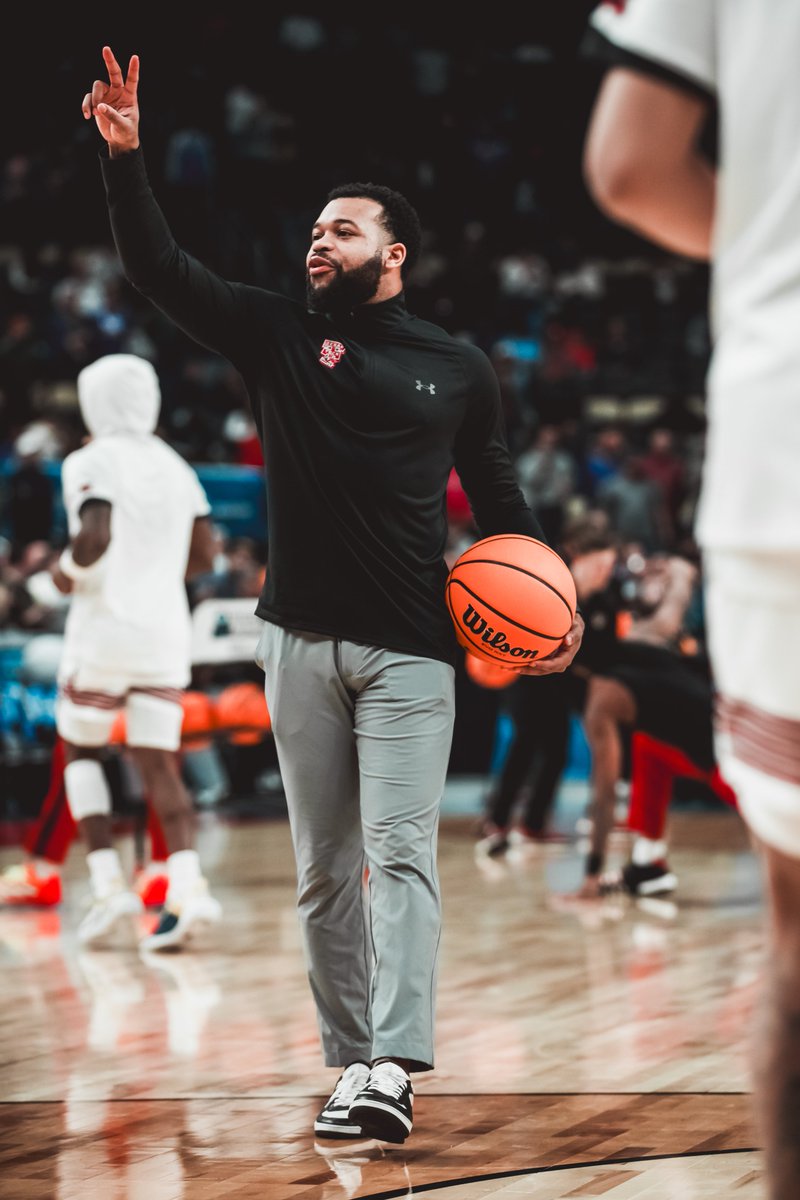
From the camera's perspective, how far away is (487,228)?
20.7m

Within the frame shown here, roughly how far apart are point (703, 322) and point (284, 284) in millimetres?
5378

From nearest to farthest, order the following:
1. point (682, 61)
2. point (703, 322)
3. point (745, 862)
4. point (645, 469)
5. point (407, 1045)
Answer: point (682, 61), point (407, 1045), point (745, 862), point (645, 469), point (703, 322)

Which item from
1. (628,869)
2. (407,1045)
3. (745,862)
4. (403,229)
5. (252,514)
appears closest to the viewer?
(407,1045)

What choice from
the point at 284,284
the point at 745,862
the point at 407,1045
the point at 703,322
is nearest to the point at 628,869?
the point at 745,862

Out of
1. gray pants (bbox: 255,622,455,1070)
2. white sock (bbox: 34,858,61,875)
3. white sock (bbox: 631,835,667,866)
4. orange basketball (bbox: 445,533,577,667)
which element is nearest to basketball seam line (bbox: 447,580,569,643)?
orange basketball (bbox: 445,533,577,667)

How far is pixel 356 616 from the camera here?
3.64 meters

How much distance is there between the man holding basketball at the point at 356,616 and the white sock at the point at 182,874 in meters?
2.65

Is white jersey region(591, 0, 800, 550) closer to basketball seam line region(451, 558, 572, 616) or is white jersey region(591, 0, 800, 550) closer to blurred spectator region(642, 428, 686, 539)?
basketball seam line region(451, 558, 572, 616)

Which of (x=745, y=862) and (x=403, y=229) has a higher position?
(x=403, y=229)

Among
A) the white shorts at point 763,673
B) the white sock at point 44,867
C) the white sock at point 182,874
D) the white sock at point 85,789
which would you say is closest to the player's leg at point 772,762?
the white shorts at point 763,673

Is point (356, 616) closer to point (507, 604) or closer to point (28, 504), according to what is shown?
point (507, 604)

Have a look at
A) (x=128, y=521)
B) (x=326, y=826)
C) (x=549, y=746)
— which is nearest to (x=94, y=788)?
(x=128, y=521)

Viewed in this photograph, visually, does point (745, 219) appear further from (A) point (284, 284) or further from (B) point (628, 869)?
(A) point (284, 284)

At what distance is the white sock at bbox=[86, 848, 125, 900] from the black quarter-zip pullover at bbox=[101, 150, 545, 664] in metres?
3.19
